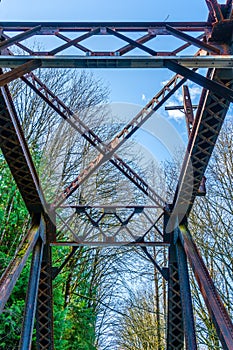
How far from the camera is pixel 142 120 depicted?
14.3 feet

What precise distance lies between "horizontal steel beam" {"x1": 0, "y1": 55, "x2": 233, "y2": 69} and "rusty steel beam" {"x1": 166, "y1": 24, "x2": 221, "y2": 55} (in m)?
0.18

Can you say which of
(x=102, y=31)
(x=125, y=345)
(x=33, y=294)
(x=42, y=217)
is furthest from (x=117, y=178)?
(x=102, y=31)

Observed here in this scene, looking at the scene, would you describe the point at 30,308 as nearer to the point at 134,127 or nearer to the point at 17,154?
the point at 17,154

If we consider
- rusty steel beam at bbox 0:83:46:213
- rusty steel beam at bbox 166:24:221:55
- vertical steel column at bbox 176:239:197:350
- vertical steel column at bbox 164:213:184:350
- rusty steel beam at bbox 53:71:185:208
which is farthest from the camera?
vertical steel column at bbox 164:213:184:350

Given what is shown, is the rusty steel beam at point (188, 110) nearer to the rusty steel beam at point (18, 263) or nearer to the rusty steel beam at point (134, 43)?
the rusty steel beam at point (134, 43)

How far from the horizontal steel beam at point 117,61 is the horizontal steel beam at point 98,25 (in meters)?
0.46

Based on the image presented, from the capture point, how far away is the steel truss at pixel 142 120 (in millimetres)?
2521

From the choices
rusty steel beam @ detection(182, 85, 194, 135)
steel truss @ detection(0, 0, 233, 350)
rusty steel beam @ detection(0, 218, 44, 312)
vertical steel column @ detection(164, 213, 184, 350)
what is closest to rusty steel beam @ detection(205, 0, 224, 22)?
steel truss @ detection(0, 0, 233, 350)

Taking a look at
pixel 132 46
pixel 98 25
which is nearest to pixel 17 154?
pixel 98 25

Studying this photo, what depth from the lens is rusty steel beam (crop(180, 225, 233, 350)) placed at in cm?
275

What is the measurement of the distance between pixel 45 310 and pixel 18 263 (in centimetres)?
185

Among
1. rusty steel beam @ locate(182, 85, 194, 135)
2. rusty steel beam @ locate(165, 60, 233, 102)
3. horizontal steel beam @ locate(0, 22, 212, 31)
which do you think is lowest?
rusty steel beam @ locate(165, 60, 233, 102)

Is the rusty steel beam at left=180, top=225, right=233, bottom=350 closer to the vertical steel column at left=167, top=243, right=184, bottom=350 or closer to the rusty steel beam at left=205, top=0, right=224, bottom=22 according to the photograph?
the vertical steel column at left=167, top=243, right=184, bottom=350

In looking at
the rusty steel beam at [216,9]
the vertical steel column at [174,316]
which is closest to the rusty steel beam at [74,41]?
the rusty steel beam at [216,9]
